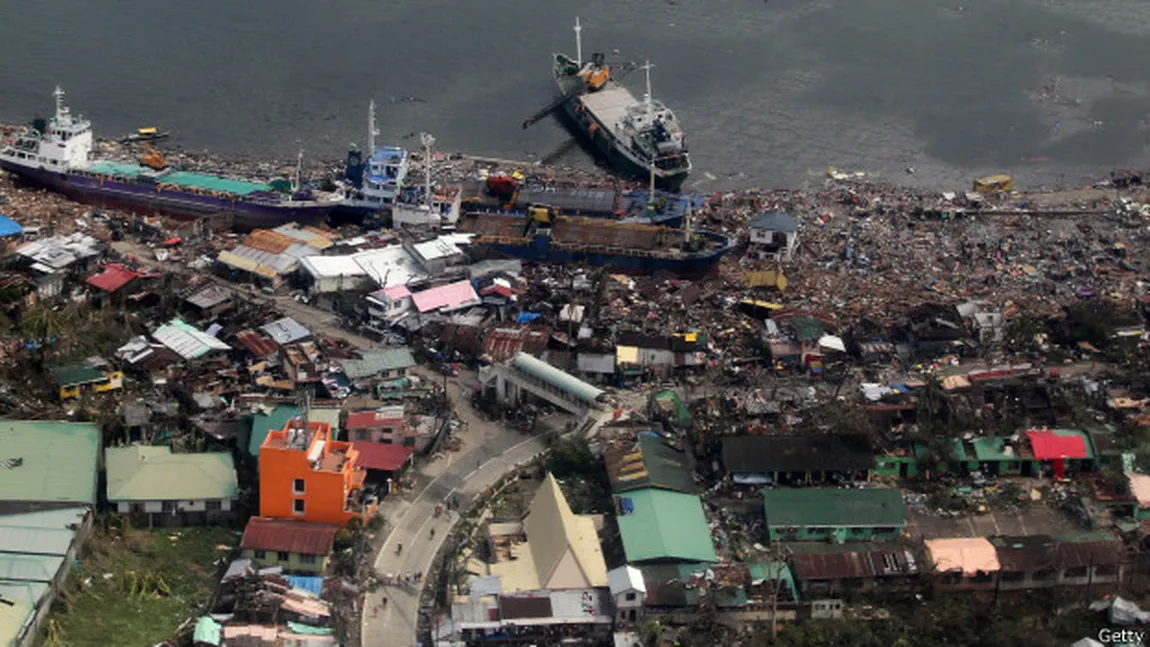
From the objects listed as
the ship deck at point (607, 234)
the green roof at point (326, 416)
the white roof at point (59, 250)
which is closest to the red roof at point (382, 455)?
the green roof at point (326, 416)

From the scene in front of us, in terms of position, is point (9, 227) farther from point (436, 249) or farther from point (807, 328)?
point (807, 328)

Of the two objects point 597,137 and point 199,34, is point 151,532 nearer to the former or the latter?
point 597,137

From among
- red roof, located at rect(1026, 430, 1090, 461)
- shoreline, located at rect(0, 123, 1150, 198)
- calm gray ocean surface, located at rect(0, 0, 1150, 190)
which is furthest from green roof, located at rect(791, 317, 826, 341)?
calm gray ocean surface, located at rect(0, 0, 1150, 190)

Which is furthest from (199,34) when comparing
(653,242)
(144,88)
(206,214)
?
(653,242)

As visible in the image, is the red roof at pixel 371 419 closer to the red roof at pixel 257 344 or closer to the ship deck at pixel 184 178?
the red roof at pixel 257 344

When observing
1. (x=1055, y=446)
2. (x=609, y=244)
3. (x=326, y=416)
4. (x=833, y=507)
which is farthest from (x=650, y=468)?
(x=609, y=244)

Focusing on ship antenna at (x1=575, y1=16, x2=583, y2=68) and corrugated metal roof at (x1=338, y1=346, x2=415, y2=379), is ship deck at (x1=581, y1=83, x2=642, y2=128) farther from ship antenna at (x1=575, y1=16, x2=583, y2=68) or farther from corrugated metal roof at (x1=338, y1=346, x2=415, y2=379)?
corrugated metal roof at (x1=338, y1=346, x2=415, y2=379)

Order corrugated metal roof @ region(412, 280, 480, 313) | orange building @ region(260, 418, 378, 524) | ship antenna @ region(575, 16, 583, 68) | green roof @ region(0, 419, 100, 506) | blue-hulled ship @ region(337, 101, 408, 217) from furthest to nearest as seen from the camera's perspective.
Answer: ship antenna @ region(575, 16, 583, 68) < blue-hulled ship @ region(337, 101, 408, 217) < corrugated metal roof @ region(412, 280, 480, 313) < green roof @ region(0, 419, 100, 506) < orange building @ region(260, 418, 378, 524)
